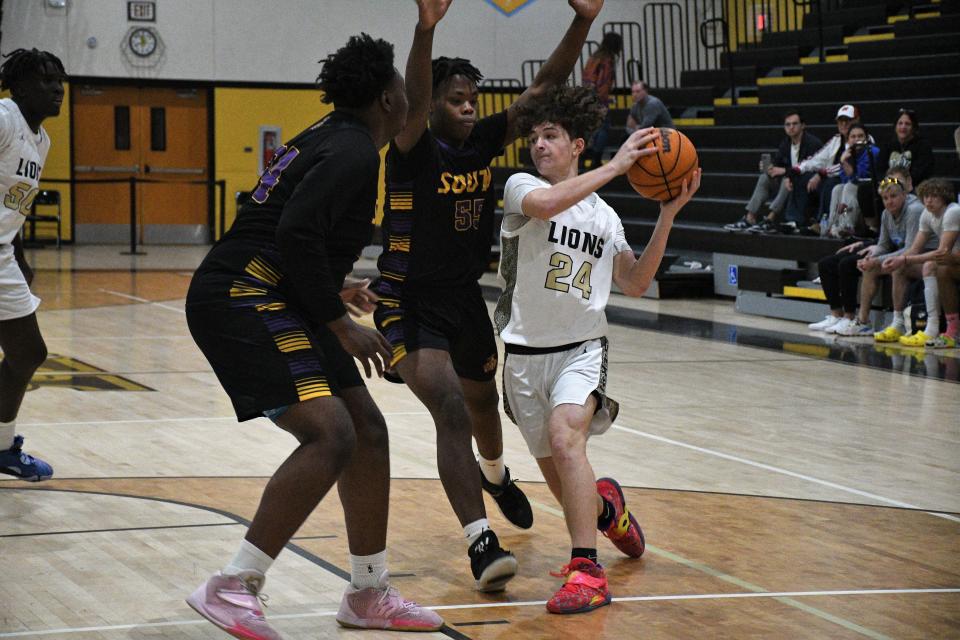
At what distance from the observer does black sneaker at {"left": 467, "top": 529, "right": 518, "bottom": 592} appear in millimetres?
4160

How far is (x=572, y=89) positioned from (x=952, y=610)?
2.08 metres

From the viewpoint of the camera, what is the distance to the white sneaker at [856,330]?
464 inches

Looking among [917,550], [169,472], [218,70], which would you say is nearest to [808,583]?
[917,550]

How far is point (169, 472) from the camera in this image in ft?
19.5

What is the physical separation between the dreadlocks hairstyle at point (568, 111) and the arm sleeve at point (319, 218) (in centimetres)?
93

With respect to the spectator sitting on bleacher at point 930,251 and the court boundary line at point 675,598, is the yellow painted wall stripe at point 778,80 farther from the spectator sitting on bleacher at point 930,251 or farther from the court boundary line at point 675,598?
the court boundary line at point 675,598

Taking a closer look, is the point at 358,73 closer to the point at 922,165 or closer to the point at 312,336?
the point at 312,336

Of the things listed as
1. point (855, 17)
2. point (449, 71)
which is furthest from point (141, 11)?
point (449, 71)

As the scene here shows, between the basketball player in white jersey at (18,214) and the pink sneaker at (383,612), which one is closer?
the pink sneaker at (383,612)

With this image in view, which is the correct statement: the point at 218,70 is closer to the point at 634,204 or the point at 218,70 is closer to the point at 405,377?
the point at 634,204

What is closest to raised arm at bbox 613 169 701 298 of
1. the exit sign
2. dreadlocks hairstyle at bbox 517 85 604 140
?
dreadlocks hairstyle at bbox 517 85 604 140

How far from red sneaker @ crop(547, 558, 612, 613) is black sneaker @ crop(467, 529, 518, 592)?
0.18m

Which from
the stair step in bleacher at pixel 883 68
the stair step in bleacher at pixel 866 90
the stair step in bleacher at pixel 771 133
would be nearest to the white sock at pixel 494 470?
the stair step in bleacher at pixel 771 133

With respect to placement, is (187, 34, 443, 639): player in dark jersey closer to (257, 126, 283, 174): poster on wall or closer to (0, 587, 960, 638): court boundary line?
(0, 587, 960, 638): court boundary line
